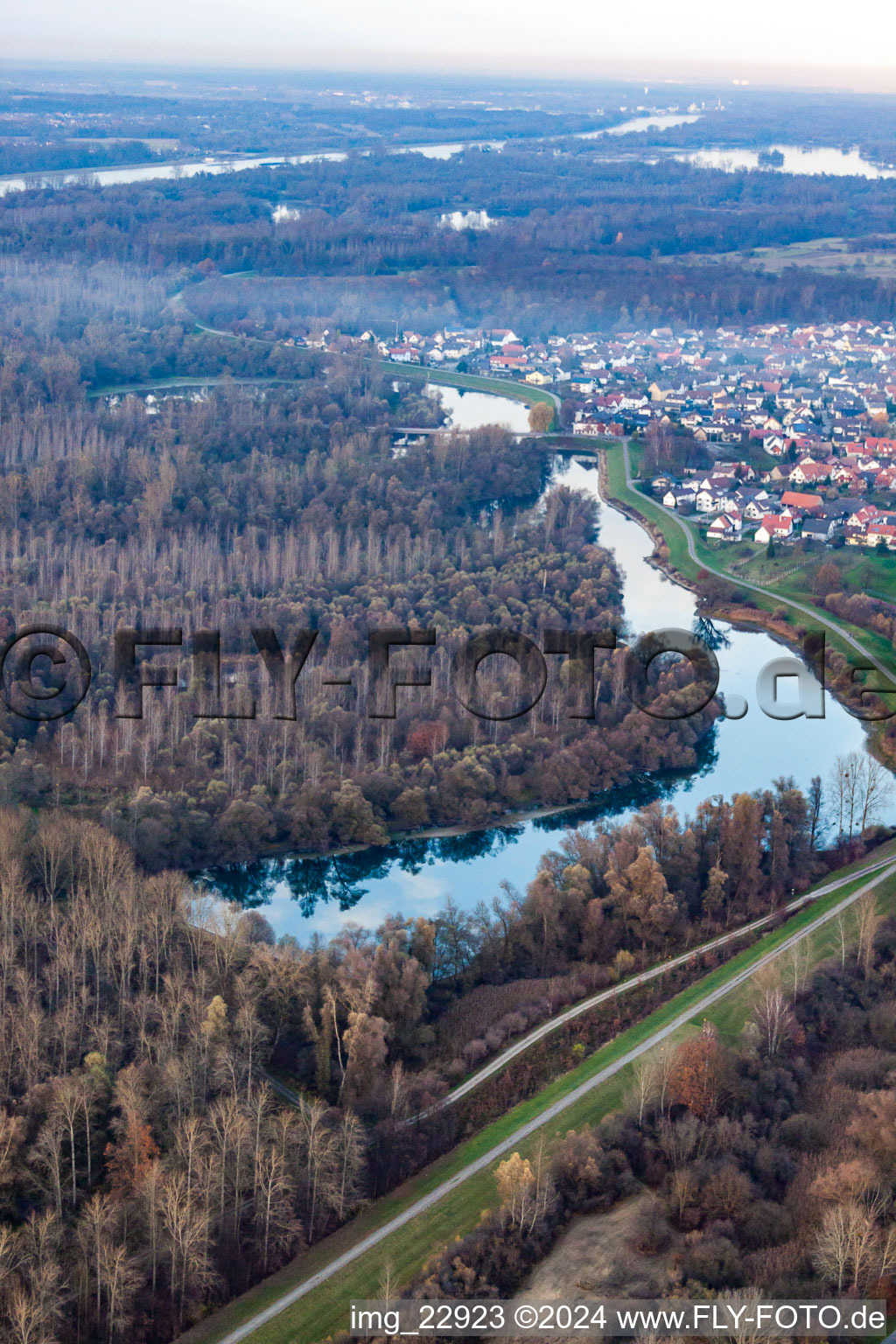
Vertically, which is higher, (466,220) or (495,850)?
(466,220)

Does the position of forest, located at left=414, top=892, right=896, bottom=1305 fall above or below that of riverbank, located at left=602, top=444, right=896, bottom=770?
below

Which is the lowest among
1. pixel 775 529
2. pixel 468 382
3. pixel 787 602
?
pixel 787 602

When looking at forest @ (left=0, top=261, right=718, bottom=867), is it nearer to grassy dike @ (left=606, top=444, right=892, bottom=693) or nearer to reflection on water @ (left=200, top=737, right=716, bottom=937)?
reflection on water @ (left=200, top=737, right=716, bottom=937)

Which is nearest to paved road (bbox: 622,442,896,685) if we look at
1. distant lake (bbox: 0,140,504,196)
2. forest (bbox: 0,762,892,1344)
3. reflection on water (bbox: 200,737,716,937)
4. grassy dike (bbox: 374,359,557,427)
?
forest (bbox: 0,762,892,1344)

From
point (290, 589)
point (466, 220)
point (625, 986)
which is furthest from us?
point (466, 220)

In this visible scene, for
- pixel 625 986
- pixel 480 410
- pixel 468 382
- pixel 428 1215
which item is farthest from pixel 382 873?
pixel 468 382

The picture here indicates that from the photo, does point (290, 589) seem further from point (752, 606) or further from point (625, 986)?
point (625, 986)

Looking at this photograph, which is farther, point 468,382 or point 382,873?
point 468,382
